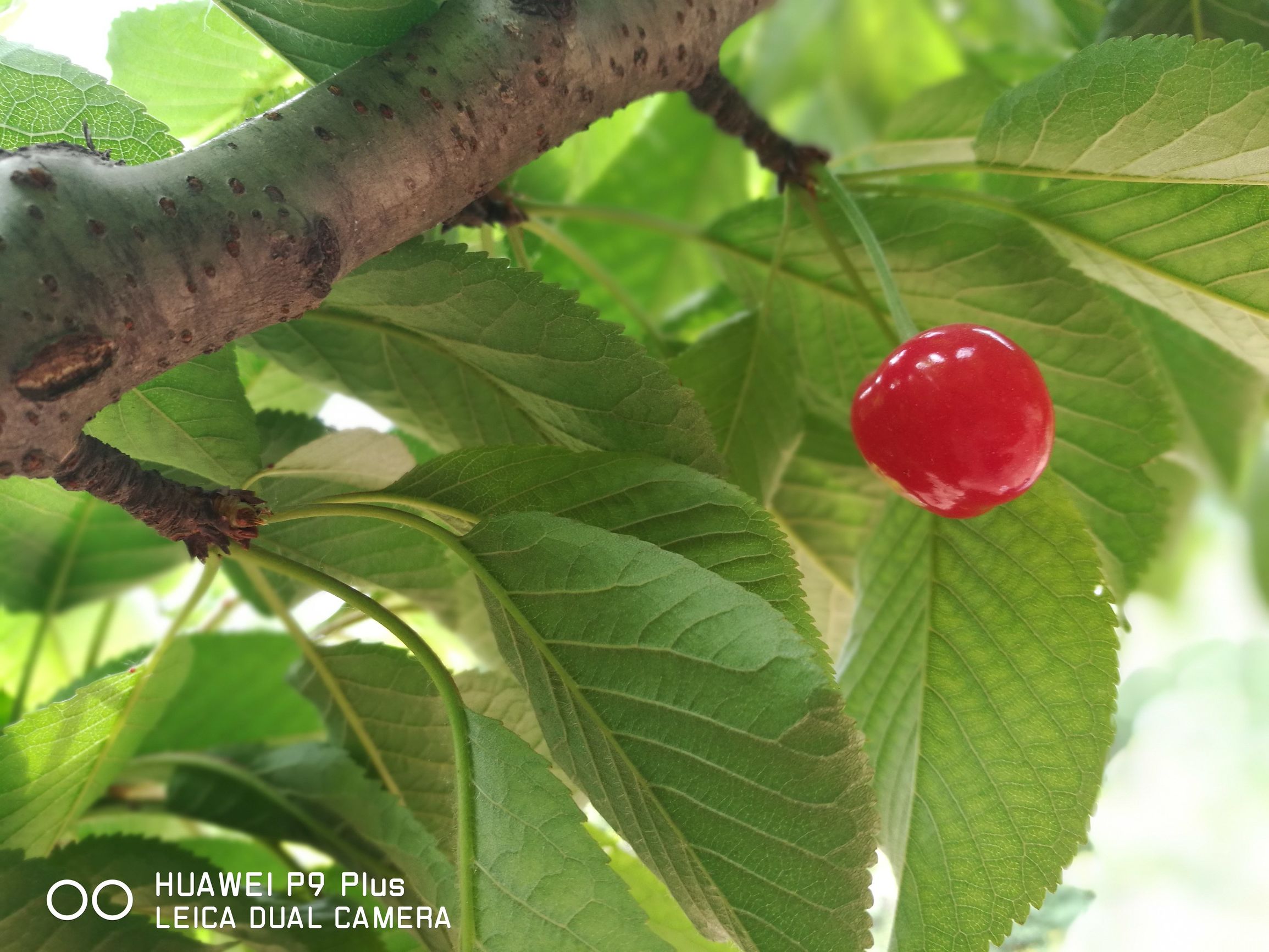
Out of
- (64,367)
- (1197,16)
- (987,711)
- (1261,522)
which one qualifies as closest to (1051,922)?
(987,711)

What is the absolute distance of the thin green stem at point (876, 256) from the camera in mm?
614

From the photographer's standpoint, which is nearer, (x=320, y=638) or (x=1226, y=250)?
(x=1226, y=250)

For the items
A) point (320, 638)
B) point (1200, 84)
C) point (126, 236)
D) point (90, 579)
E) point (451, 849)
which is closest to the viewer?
point (126, 236)

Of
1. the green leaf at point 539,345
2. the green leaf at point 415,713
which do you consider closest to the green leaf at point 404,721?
the green leaf at point 415,713

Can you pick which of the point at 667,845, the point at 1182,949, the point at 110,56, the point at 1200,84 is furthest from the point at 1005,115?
the point at 1182,949

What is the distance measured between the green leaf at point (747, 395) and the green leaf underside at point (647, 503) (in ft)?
0.56

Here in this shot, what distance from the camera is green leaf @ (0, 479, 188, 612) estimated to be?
2.86 ft

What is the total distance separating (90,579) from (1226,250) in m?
0.94

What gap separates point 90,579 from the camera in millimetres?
960

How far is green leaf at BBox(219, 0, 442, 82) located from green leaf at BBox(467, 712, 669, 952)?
358 millimetres

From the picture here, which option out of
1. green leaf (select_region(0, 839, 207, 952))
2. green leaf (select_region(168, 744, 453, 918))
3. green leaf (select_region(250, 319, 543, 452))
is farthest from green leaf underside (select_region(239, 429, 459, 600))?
green leaf (select_region(0, 839, 207, 952))

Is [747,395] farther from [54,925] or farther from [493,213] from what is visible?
[54,925]

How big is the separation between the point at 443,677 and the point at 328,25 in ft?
1.11

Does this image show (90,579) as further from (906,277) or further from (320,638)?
(906,277)
